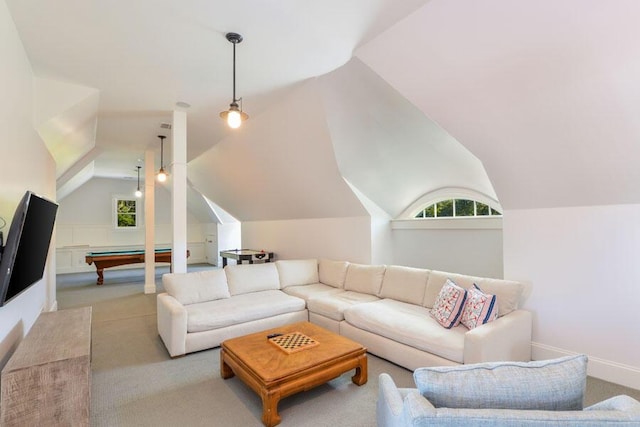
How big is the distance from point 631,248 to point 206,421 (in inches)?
137

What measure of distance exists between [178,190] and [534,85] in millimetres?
4047

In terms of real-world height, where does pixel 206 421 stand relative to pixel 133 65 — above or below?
below

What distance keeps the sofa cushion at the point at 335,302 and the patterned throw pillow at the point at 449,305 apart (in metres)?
0.96

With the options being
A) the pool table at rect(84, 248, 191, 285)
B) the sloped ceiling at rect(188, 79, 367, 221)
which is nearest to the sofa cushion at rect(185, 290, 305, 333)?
the sloped ceiling at rect(188, 79, 367, 221)

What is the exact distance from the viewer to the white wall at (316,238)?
5.09m

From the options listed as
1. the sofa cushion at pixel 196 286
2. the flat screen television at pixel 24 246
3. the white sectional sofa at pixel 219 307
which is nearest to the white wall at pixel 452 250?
the white sectional sofa at pixel 219 307

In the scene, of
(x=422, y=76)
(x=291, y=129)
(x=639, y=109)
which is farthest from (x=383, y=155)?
(x=639, y=109)

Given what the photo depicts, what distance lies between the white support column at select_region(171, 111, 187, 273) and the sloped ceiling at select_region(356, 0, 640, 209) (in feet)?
8.90

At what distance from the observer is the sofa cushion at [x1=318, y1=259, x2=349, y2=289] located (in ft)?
15.3

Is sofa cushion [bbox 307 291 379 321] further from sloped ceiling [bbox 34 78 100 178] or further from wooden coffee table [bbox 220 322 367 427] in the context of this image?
sloped ceiling [bbox 34 78 100 178]

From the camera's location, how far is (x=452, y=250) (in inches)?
181

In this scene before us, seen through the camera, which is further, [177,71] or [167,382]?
[177,71]

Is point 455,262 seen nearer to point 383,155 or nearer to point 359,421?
point 383,155

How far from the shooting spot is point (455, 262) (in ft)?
15.1
